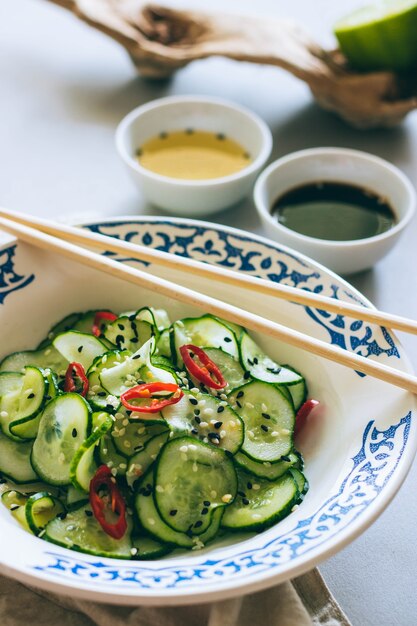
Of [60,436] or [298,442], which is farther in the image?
[298,442]

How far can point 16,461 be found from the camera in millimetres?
1703

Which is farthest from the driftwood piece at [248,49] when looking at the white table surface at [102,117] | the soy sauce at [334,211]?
the soy sauce at [334,211]

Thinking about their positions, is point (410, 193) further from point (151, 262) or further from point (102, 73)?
point (102, 73)

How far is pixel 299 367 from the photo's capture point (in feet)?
6.26

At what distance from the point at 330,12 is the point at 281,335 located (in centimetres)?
289

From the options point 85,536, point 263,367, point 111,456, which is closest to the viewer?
point 85,536

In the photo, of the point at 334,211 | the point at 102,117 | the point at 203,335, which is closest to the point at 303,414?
the point at 203,335

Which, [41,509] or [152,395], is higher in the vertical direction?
[152,395]

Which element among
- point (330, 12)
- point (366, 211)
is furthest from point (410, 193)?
point (330, 12)

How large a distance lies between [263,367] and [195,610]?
61 centimetres

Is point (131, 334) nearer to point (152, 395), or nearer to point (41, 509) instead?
point (152, 395)

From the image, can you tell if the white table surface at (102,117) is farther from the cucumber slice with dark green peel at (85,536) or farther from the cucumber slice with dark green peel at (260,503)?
the cucumber slice with dark green peel at (85,536)

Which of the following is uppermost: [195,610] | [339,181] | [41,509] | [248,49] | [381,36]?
[381,36]

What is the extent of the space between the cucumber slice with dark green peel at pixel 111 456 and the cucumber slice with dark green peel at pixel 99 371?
0.32 ft
